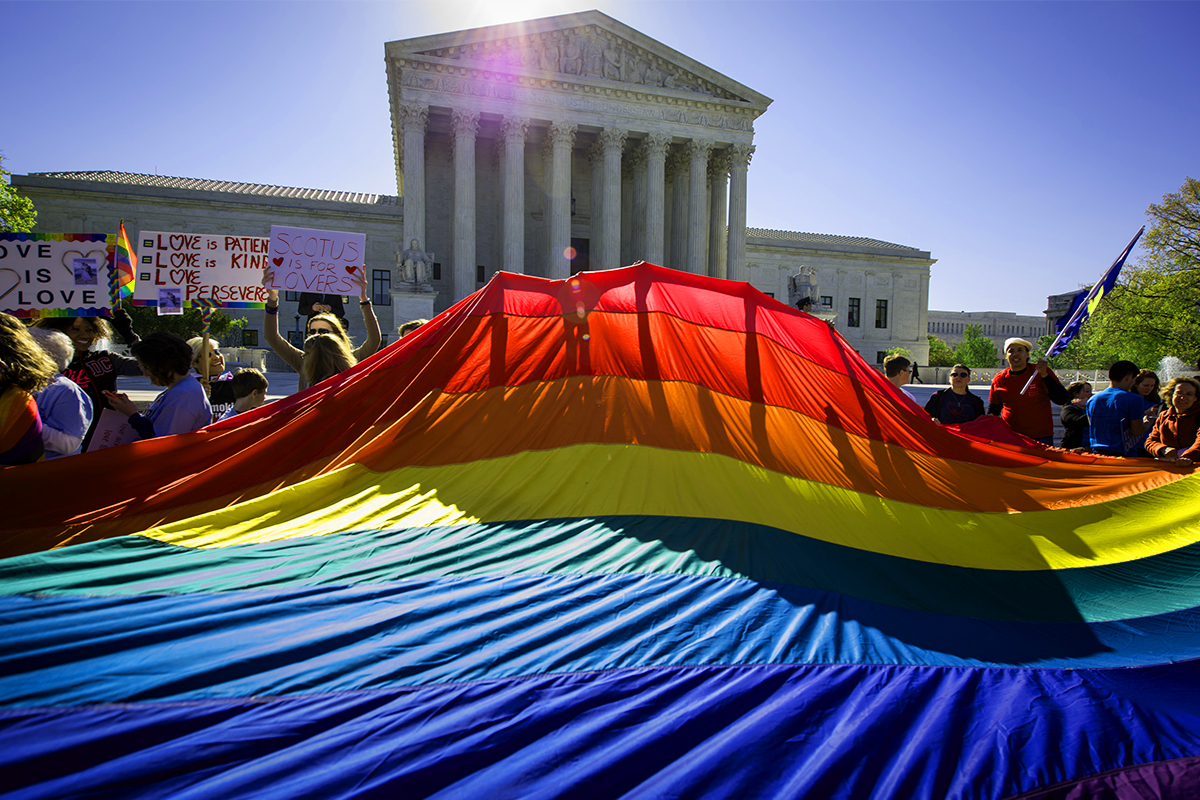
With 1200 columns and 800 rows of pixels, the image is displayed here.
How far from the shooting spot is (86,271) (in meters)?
5.20

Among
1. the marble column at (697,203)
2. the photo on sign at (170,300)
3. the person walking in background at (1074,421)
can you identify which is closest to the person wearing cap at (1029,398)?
the person walking in background at (1074,421)

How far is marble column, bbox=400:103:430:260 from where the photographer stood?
91.6 ft

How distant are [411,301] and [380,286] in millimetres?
10069

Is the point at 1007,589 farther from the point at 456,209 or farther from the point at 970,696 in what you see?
the point at 456,209

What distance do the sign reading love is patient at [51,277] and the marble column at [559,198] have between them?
25015 millimetres

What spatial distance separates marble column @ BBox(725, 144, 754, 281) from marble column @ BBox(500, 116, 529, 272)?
36.0ft

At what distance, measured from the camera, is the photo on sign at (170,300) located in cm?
613

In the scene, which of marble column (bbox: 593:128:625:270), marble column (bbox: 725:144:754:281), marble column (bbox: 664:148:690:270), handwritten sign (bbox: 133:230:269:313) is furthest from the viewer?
marble column (bbox: 664:148:690:270)

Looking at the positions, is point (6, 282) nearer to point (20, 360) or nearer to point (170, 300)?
point (170, 300)

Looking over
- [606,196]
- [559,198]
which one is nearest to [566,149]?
[559,198]

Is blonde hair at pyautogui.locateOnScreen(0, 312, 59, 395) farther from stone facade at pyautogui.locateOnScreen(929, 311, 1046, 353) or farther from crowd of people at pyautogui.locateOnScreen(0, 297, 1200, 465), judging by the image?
stone facade at pyautogui.locateOnScreen(929, 311, 1046, 353)

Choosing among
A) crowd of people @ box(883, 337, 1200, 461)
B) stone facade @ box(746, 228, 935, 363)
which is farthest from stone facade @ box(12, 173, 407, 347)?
crowd of people @ box(883, 337, 1200, 461)

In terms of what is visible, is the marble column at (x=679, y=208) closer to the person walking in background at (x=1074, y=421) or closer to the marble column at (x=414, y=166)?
the marble column at (x=414, y=166)

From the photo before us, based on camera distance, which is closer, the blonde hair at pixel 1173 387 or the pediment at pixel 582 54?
the blonde hair at pixel 1173 387
